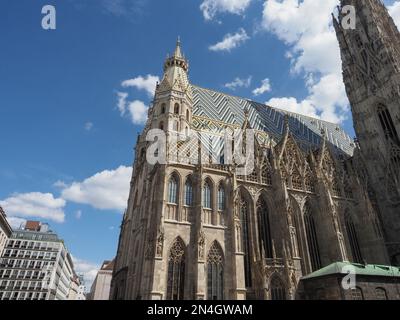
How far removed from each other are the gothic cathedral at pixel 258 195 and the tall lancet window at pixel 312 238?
9cm

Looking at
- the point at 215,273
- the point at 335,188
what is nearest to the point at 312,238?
the point at 335,188

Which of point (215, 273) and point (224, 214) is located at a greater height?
point (224, 214)

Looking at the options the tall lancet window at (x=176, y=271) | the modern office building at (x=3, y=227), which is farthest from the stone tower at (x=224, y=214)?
the modern office building at (x=3, y=227)

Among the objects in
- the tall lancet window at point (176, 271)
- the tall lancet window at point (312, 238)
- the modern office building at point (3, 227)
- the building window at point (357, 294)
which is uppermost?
the modern office building at point (3, 227)

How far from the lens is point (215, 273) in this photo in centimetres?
2117

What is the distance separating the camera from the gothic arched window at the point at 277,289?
70.2ft

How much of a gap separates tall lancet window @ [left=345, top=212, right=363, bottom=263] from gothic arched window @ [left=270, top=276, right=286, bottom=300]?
972 centimetres

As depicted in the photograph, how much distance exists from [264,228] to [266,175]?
490cm

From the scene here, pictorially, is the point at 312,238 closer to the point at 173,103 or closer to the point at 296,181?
the point at 296,181

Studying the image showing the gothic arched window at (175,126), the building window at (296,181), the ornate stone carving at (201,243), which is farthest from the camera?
the gothic arched window at (175,126)

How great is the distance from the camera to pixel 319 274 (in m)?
21.0

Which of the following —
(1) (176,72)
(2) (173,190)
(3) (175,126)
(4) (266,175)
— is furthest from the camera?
(1) (176,72)

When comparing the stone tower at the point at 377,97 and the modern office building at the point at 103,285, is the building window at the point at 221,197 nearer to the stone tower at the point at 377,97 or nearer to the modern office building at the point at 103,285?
the stone tower at the point at 377,97

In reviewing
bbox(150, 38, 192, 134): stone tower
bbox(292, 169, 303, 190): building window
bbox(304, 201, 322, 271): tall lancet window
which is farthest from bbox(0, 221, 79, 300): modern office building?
bbox(292, 169, 303, 190): building window
